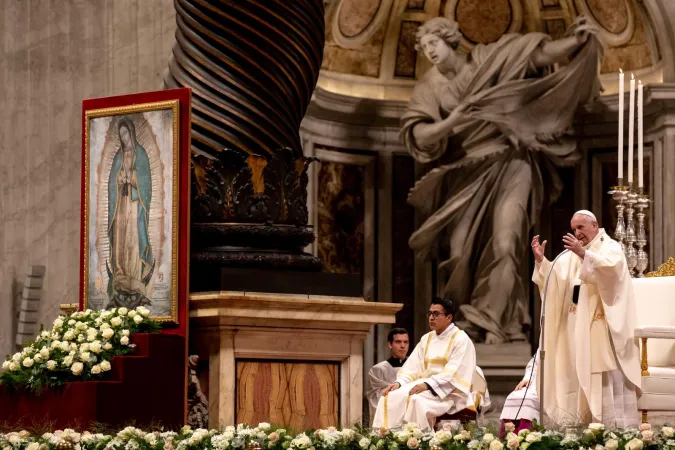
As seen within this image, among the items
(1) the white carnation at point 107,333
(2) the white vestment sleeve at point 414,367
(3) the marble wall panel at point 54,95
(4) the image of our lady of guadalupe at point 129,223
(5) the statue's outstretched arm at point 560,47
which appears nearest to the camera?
(1) the white carnation at point 107,333

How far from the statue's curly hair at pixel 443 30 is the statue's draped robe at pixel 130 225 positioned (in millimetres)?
5634

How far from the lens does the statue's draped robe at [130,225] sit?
760cm

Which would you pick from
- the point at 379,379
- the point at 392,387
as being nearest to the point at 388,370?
the point at 379,379

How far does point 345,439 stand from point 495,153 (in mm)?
6658

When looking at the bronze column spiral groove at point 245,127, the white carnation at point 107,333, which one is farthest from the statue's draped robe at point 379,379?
the white carnation at point 107,333

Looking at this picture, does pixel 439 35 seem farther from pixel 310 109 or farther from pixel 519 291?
pixel 519 291

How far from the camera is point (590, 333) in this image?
→ 28.6 feet

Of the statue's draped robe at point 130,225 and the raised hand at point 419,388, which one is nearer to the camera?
the statue's draped robe at point 130,225

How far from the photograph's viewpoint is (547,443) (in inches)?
244

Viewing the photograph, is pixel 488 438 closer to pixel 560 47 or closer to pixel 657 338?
pixel 657 338

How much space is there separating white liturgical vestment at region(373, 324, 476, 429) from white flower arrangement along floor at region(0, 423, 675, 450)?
2708mm

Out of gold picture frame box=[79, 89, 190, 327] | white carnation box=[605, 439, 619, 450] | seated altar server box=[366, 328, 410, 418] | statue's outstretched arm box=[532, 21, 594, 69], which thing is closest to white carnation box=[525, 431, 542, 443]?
white carnation box=[605, 439, 619, 450]

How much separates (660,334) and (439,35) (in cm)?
498

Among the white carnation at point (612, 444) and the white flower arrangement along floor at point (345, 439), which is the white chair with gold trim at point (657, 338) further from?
the white carnation at point (612, 444)
